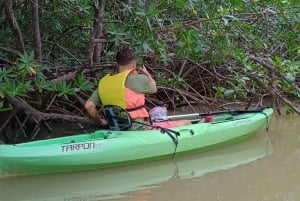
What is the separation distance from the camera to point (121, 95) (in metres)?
5.60

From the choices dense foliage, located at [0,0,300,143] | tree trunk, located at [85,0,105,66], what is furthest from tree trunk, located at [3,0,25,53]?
tree trunk, located at [85,0,105,66]

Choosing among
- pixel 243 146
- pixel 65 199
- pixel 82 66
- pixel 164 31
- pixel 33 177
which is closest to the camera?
pixel 65 199

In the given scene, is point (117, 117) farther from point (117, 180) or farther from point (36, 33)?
point (36, 33)

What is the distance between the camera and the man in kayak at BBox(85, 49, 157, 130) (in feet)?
18.3

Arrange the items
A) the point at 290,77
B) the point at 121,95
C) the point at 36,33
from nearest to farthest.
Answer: the point at 121,95 < the point at 36,33 < the point at 290,77

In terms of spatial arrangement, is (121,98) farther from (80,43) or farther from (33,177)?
→ (80,43)

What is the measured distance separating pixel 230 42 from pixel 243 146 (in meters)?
1.11

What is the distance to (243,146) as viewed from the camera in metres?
6.60

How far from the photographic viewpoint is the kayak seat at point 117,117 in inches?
223

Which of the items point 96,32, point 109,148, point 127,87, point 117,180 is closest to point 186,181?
point 117,180

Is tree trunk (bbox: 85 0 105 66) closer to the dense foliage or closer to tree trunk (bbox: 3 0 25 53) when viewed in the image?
the dense foliage

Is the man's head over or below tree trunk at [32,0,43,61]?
below

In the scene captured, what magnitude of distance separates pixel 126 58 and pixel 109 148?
80 cm

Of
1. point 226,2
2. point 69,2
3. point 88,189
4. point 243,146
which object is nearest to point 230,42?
point 226,2
